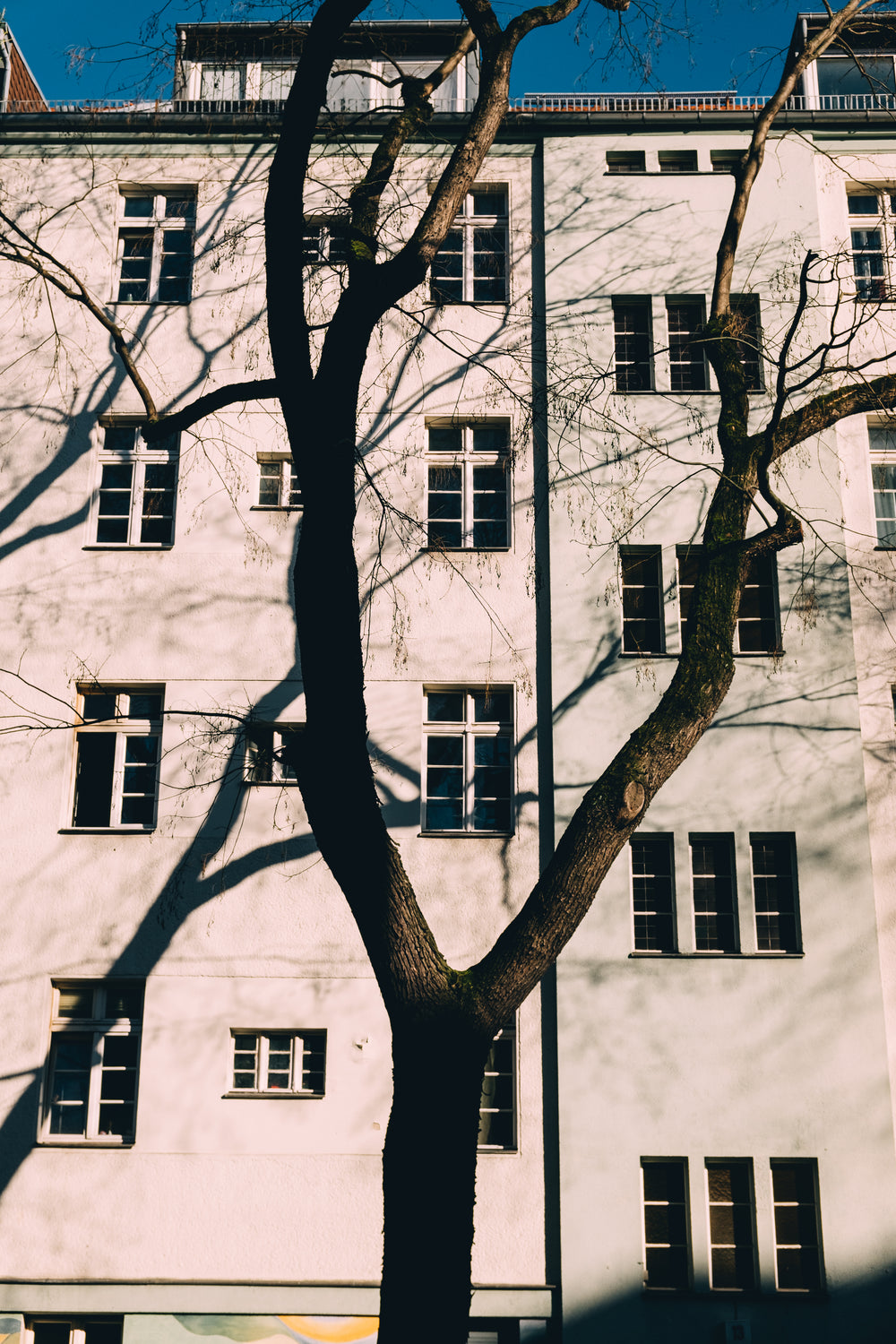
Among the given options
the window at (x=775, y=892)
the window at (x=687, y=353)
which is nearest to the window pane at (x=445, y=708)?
the window at (x=775, y=892)

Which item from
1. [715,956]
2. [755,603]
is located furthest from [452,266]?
[715,956]

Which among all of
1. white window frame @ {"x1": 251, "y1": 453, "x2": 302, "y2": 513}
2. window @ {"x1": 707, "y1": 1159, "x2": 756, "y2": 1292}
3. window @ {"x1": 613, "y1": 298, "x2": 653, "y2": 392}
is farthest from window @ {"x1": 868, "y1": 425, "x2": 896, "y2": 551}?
window @ {"x1": 707, "y1": 1159, "x2": 756, "y2": 1292}

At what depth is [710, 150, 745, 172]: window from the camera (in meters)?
15.2

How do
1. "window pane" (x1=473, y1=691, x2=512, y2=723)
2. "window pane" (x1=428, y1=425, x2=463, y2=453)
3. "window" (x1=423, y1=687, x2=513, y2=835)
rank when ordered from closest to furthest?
"window" (x1=423, y1=687, x2=513, y2=835) < "window pane" (x1=473, y1=691, x2=512, y2=723) < "window pane" (x1=428, y1=425, x2=463, y2=453)

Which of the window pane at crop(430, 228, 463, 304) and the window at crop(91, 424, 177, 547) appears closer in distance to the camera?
the window at crop(91, 424, 177, 547)

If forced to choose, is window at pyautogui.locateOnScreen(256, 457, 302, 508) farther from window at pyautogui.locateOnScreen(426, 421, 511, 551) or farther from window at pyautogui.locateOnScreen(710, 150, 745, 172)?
window at pyautogui.locateOnScreen(710, 150, 745, 172)

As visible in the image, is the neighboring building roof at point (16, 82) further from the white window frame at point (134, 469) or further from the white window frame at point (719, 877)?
the white window frame at point (719, 877)

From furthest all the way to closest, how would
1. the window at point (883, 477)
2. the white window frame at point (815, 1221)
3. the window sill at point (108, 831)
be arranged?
the window at point (883, 477)
the window sill at point (108, 831)
the white window frame at point (815, 1221)

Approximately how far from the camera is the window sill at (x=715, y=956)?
12.7 m

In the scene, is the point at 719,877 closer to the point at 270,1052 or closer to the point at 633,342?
the point at 270,1052

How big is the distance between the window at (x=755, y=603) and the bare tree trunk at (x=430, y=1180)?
26.1ft

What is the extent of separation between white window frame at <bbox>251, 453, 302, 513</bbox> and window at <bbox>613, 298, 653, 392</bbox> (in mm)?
3879

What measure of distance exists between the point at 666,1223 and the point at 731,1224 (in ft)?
2.05

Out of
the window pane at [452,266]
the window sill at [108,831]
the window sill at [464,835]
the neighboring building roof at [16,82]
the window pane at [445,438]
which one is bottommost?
the window sill at [464,835]
